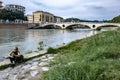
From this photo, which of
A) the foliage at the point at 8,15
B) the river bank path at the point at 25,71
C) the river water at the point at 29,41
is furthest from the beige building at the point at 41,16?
the river bank path at the point at 25,71

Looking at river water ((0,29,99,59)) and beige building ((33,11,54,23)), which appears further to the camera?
beige building ((33,11,54,23))

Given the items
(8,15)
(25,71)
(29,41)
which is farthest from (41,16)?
(25,71)

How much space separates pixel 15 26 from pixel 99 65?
99.6 meters

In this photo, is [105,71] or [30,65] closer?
[105,71]

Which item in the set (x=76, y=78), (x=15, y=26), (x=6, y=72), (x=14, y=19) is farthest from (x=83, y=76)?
(x=14, y=19)

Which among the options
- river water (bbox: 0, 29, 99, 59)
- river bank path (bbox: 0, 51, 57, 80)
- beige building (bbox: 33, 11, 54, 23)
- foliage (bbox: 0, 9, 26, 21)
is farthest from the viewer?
beige building (bbox: 33, 11, 54, 23)

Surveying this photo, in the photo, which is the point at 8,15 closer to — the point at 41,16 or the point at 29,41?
the point at 41,16

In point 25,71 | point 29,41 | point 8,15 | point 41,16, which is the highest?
point 8,15

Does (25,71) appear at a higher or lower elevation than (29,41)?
higher

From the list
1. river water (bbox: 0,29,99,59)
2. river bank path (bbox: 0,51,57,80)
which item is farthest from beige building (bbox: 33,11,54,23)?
river bank path (bbox: 0,51,57,80)

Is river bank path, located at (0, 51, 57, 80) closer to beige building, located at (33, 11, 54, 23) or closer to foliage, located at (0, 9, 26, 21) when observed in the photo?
foliage, located at (0, 9, 26, 21)

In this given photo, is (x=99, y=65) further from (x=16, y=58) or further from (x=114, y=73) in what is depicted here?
(x=16, y=58)

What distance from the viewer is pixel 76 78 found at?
490cm

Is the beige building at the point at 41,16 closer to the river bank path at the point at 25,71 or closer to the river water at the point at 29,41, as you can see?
the river water at the point at 29,41
